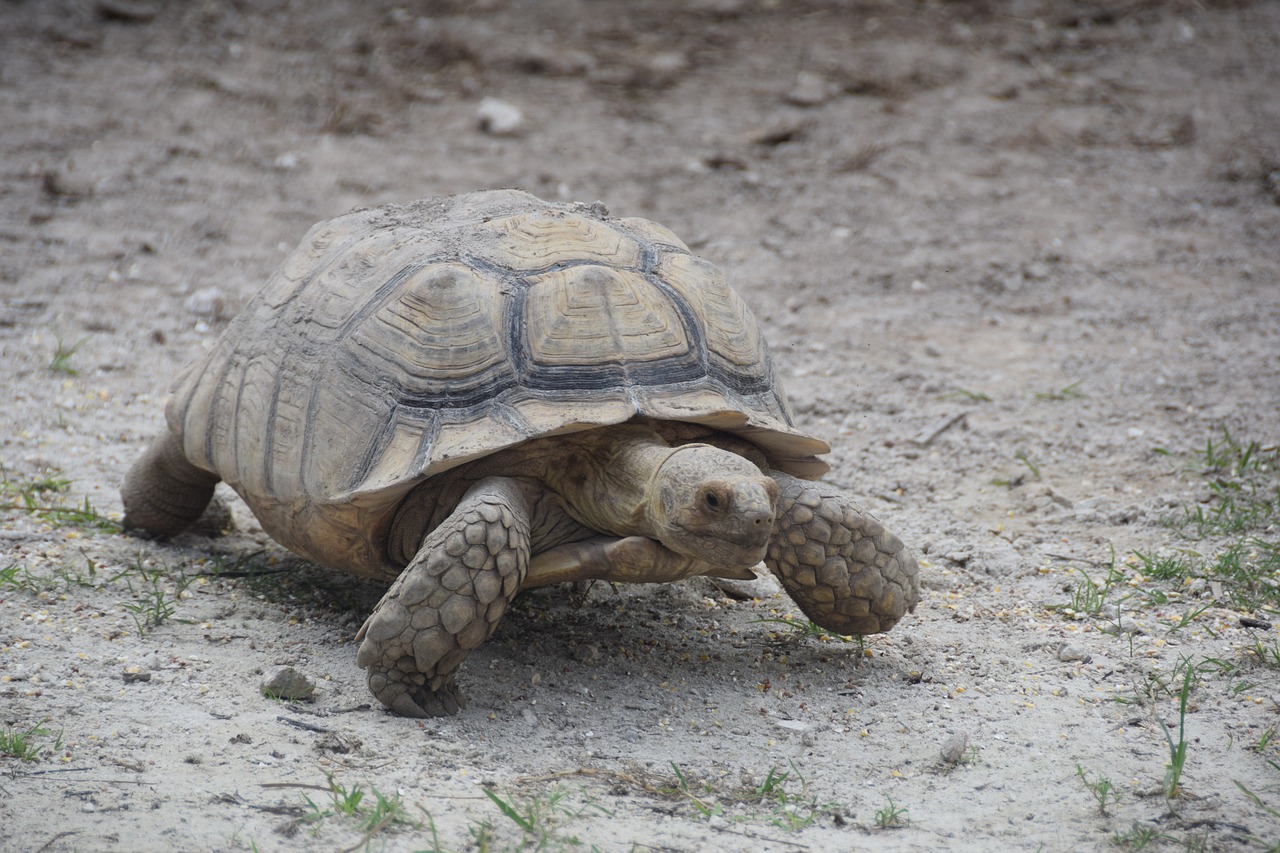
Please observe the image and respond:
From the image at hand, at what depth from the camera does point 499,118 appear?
8.12 meters

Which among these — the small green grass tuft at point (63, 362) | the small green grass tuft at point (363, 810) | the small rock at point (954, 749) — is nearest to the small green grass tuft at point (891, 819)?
the small rock at point (954, 749)

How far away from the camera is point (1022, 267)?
20.8 ft

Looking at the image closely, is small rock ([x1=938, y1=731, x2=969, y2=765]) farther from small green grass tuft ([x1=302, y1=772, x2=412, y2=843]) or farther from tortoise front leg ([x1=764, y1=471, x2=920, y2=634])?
small green grass tuft ([x1=302, y1=772, x2=412, y2=843])

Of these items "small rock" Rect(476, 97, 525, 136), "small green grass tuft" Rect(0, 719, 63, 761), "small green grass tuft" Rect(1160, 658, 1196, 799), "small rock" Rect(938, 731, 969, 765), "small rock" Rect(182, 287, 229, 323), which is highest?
"small rock" Rect(476, 97, 525, 136)

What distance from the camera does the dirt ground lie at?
2.42 m

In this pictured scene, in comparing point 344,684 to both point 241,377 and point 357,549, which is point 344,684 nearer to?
point 357,549

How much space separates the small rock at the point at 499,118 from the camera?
8.07 metres

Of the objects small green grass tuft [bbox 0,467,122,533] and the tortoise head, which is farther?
small green grass tuft [bbox 0,467,122,533]

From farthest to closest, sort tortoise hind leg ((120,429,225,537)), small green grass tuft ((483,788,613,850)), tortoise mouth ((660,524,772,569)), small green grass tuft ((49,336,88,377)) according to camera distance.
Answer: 1. small green grass tuft ((49,336,88,377))
2. tortoise hind leg ((120,429,225,537))
3. tortoise mouth ((660,524,772,569))
4. small green grass tuft ((483,788,613,850))

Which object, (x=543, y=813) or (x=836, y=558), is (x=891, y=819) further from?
(x=836, y=558)

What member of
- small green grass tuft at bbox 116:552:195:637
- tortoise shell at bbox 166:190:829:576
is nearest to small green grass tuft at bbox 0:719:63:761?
small green grass tuft at bbox 116:552:195:637

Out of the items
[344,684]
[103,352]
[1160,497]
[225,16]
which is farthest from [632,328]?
[225,16]

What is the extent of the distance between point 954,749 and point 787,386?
278 cm

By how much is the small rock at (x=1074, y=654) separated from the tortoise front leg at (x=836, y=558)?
415mm
